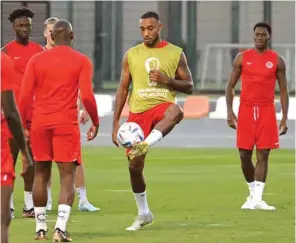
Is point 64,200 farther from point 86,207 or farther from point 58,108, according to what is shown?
point 86,207

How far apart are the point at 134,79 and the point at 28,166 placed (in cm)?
434

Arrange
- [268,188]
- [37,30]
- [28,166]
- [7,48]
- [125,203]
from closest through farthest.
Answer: [28,166]
[7,48]
[125,203]
[268,188]
[37,30]

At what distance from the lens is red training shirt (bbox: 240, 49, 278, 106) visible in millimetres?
16609

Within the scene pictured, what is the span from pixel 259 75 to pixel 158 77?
307cm

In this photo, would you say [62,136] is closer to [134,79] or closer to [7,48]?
[134,79]

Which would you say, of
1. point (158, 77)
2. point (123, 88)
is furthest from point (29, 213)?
point (158, 77)

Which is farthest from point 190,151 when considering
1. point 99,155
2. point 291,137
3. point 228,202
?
point 228,202

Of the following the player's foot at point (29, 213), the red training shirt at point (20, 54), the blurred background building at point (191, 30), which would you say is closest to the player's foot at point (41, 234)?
the player's foot at point (29, 213)

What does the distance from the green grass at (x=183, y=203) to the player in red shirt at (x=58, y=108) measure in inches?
18.2

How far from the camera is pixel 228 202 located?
17.3 m

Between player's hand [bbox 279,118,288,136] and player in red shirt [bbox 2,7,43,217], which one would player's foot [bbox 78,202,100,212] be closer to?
player in red shirt [bbox 2,7,43,217]

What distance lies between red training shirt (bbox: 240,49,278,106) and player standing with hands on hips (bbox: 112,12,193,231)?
8.59 feet

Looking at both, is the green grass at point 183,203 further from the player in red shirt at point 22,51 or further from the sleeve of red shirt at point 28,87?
the sleeve of red shirt at point 28,87

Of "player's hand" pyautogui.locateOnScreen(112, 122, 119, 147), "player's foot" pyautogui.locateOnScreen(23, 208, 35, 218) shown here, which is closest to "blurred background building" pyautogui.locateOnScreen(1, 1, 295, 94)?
"player's foot" pyautogui.locateOnScreen(23, 208, 35, 218)
